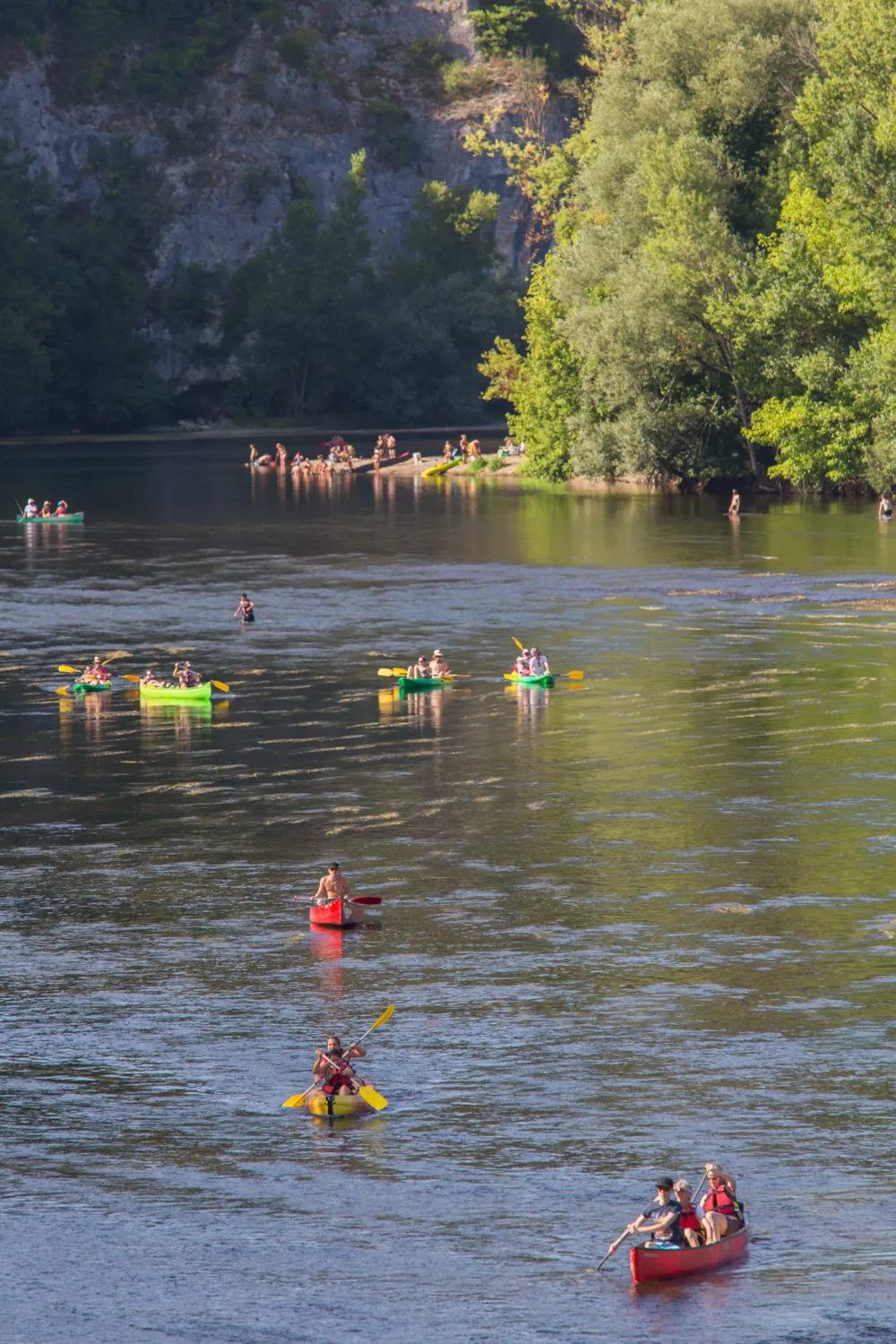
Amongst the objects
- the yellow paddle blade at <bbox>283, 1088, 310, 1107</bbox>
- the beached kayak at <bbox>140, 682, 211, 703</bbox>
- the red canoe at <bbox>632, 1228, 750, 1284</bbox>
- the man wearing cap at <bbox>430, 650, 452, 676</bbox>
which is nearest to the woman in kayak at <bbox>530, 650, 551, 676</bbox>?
the man wearing cap at <bbox>430, 650, 452, 676</bbox>

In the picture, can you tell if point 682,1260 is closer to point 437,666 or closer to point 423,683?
point 423,683

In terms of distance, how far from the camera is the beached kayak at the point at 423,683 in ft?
218

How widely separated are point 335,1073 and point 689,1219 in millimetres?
7084

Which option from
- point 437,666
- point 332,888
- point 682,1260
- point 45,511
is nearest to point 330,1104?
point 682,1260

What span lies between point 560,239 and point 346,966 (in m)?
113

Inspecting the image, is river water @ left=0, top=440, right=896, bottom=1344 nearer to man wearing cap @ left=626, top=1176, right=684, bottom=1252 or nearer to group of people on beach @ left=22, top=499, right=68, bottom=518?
man wearing cap @ left=626, top=1176, right=684, bottom=1252

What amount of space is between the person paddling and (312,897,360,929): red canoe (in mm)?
14440

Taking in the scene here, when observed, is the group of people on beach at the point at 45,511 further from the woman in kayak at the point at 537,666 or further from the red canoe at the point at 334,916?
the red canoe at the point at 334,916

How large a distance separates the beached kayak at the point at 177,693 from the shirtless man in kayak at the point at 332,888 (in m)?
25.5

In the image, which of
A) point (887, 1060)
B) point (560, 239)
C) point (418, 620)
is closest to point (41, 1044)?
point (887, 1060)

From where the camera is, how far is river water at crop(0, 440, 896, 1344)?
2697 cm

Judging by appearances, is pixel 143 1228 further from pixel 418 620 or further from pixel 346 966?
pixel 418 620

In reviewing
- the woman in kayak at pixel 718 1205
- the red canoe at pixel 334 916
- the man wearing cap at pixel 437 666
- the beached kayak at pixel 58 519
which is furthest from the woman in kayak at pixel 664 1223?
the beached kayak at pixel 58 519

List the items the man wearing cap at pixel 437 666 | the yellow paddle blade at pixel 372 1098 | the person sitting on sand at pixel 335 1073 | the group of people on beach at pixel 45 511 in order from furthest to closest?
the group of people on beach at pixel 45 511 < the man wearing cap at pixel 437 666 < the yellow paddle blade at pixel 372 1098 < the person sitting on sand at pixel 335 1073
